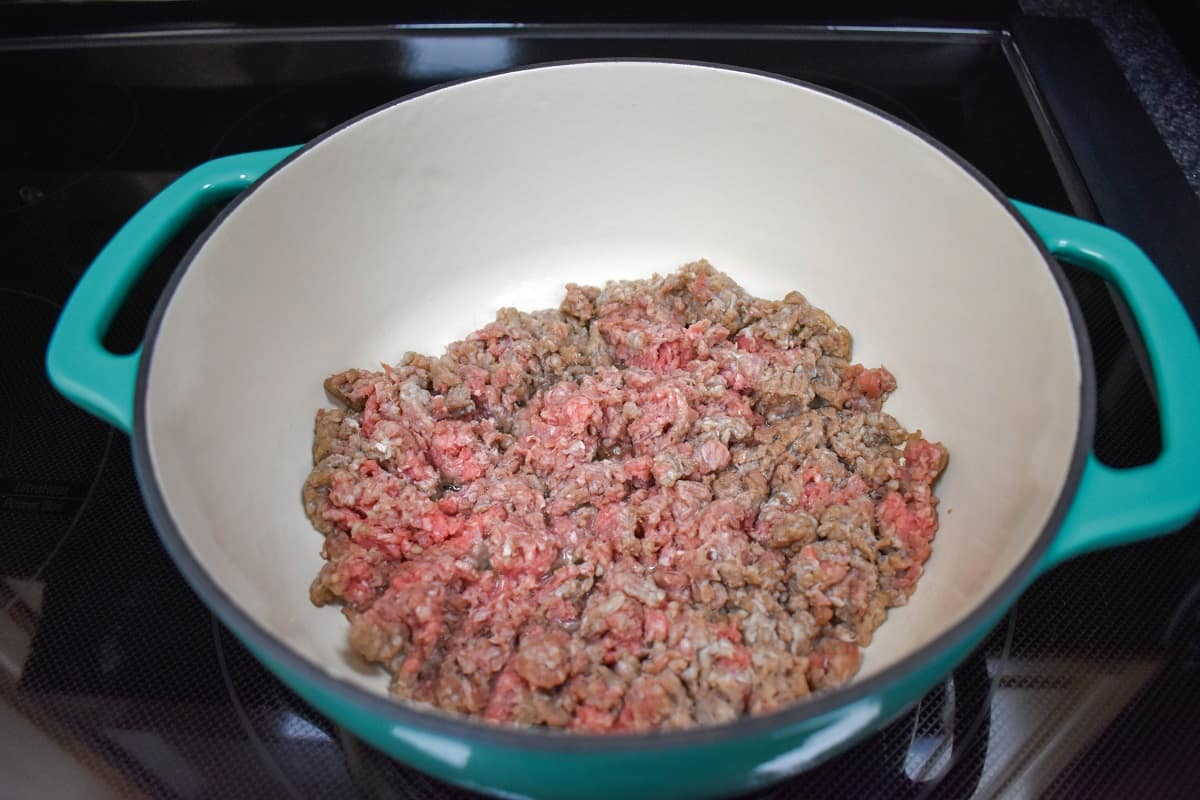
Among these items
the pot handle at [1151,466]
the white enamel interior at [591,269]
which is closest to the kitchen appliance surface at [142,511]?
the white enamel interior at [591,269]

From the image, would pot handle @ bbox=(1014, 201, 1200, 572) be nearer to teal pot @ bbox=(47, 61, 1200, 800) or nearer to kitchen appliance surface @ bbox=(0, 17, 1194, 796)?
teal pot @ bbox=(47, 61, 1200, 800)

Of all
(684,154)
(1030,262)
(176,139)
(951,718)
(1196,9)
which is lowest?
(951,718)

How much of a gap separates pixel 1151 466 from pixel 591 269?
0.96 m

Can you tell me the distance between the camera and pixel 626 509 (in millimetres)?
1208

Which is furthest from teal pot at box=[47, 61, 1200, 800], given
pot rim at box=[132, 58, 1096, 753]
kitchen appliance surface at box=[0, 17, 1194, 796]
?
kitchen appliance surface at box=[0, 17, 1194, 796]

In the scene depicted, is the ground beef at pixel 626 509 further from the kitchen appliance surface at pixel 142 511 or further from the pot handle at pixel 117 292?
the pot handle at pixel 117 292

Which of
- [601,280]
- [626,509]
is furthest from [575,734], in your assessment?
[601,280]

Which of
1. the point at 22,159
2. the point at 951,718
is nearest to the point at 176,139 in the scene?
the point at 22,159

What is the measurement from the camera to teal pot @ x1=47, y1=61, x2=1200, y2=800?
2.71 ft

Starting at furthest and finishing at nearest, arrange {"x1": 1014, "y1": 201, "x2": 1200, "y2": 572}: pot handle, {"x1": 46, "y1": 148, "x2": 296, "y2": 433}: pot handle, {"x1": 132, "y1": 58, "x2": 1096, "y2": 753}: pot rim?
{"x1": 46, "y1": 148, "x2": 296, "y2": 433}: pot handle → {"x1": 1014, "y1": 201, "x2": 1200, "y2": 572}: pot handle → {"x1": 132, "y1": 58, "x2": 1096, "y2": 753}: pot rim

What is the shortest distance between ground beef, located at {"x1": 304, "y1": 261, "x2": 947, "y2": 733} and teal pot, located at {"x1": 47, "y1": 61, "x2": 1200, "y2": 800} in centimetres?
7

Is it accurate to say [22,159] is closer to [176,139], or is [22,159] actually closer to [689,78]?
[176,139]

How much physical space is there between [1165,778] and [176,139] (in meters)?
1.94

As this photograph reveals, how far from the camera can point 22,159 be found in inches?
69.1
